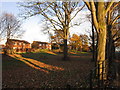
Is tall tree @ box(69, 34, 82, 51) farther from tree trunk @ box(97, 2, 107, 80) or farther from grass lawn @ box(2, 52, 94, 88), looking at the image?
tree trunk @ box(97, 2, 107, 80)

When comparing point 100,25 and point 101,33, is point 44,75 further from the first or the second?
point 100,25

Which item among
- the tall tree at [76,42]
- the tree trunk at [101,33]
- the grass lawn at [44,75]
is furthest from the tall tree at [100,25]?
the tall tree at [76,42]

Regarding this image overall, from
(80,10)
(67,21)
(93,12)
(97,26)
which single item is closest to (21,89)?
(97,26)

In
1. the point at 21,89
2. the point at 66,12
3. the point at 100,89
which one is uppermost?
the point at 66,12

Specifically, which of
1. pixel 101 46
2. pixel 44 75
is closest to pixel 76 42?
pixel 44 75

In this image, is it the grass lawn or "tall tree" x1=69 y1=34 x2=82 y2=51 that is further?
"tall tree" x1=69 y1=34 x2=82 y2=51

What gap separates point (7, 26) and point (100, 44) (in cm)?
2729

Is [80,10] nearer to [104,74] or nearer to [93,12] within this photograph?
[93,12]

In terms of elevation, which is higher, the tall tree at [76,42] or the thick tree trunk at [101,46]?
the tall tree at [76,42]

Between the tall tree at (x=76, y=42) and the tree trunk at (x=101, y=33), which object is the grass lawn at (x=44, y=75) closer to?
the tree trunk at (x=101, y=33)

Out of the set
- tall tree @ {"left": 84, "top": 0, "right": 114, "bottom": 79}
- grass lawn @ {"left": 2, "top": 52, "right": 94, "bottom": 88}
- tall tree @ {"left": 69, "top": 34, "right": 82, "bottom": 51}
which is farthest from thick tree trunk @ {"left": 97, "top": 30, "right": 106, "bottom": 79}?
tall tree @ {"left": 69, "top": 34, "right": 82, "bottom": 51}

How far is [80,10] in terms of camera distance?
607 inches

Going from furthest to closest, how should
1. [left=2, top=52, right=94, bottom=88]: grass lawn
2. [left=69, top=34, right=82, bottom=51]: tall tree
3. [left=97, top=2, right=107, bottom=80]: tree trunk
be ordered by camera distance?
[left=69, top=34, right=82, bottom=51]: tall tree, [left=2, top=52, right=94, bottom=88]: grass lawn, [left=97, top=2, right=107, bottom=80]: tree trunk

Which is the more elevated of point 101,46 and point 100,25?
point 100,25
